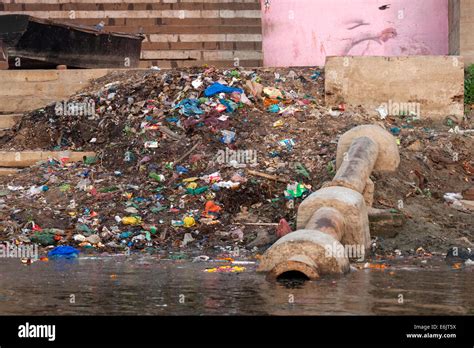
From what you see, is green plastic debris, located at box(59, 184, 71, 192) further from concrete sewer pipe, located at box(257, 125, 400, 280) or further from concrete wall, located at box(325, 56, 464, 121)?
concrete wall, located at box(325, 56, 464, 121)

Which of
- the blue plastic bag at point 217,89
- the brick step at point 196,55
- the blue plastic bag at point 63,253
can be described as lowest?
the blue plastic bag at point 63,253

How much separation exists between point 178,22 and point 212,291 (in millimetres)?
11137

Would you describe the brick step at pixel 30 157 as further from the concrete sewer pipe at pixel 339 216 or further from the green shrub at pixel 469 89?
the green shrub at pixel 469 89

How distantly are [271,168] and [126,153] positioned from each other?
199 centimetres

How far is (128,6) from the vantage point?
742 inches

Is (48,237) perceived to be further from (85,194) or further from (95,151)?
(95,151)

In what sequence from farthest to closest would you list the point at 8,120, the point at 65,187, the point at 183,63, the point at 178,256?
1. the point at 183,63
2. the point at 8,120
3. the point at 65,187
4. the point at 178,256

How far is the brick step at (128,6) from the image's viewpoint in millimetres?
18844

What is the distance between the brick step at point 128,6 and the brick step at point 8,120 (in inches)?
156

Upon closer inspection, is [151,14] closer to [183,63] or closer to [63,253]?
[183,63]

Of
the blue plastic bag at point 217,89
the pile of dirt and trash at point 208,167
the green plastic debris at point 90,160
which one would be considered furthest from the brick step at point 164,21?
the green plastic debris at point 90,160

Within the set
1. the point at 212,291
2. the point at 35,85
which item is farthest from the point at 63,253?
the point at 35,85

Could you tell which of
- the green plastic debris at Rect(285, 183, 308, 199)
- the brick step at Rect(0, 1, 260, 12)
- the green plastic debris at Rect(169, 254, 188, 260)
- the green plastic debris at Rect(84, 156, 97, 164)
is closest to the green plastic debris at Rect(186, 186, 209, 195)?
the green plastic debris at Rect(285, 183, 308, 199)
